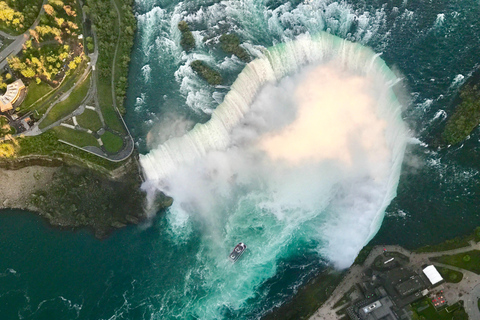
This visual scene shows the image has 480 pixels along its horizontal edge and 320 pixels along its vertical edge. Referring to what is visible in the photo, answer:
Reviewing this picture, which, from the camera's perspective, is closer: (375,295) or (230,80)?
(375,295)

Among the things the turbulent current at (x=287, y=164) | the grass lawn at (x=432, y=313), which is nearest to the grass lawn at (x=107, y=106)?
the turbulent current at (x=287, y=164)

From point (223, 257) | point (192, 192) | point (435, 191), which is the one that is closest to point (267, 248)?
point (223, 257)

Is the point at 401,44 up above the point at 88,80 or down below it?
above

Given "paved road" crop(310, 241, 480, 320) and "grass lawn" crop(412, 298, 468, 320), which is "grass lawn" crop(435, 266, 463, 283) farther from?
"grass lawn" crop(412, 298, 468, 320)

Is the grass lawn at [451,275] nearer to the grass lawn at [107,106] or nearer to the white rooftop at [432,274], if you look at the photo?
the white rooftop at [432,274]

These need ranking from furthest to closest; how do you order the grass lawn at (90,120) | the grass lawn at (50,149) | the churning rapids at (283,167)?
the grass lawn at (90,120) < the grass lawn at (50,149) < the churning rapids at (283,167)

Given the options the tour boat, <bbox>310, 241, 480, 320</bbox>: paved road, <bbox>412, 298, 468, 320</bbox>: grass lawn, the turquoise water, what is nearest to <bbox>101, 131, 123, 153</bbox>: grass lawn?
the turquoise water

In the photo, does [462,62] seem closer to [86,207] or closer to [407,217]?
[407,217]
